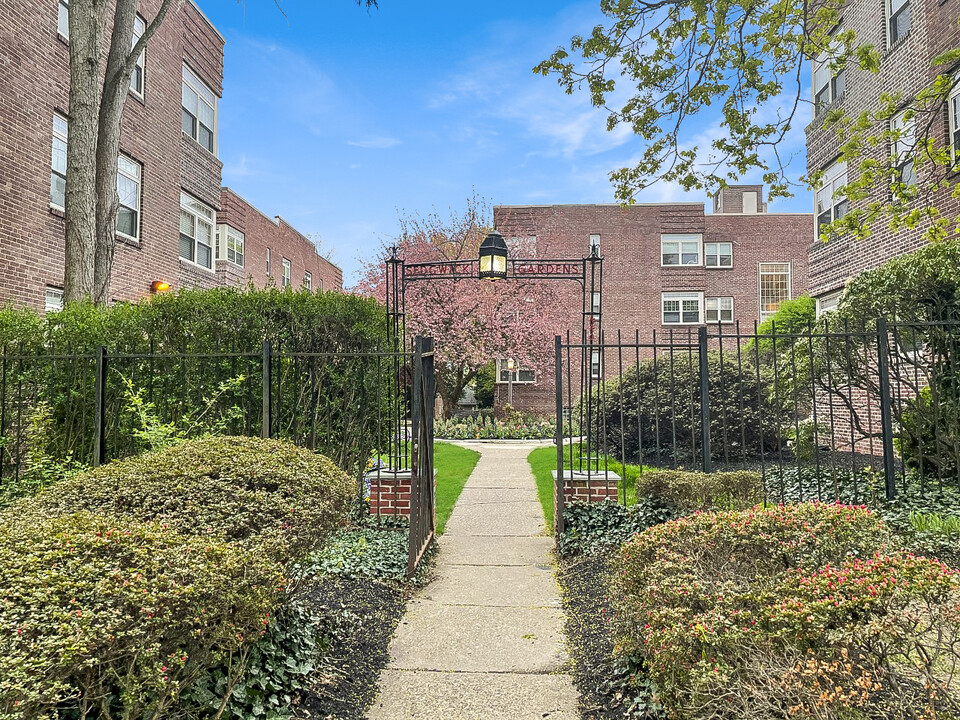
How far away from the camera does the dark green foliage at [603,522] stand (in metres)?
6.50

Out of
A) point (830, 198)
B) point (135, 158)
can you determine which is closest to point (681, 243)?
point (830, 198)

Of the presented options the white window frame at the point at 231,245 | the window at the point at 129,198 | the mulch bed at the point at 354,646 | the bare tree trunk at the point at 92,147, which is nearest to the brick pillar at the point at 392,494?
the mulch bed at the point at 354,646

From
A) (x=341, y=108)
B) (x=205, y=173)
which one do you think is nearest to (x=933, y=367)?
(x=341, y=108)

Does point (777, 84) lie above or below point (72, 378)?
above

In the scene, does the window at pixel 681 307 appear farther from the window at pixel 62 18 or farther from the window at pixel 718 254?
the window at pixel 62 18

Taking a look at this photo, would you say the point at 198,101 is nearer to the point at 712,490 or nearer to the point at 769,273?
the point at 712,490

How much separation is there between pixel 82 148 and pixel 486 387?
23.0 m

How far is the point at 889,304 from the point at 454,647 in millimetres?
7410

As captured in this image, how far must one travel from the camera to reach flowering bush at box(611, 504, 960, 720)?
243 centimetres

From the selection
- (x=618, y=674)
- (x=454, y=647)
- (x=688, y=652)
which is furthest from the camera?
(x=454, y=647)

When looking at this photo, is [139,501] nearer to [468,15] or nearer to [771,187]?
[771,187]

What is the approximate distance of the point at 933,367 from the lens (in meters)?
8.06

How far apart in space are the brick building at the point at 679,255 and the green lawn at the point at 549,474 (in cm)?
1708

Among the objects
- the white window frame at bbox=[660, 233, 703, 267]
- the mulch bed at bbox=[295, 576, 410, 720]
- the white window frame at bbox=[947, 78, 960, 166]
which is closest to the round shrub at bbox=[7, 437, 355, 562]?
the mulch bed at bbox=[295, 576, 410, 720]
